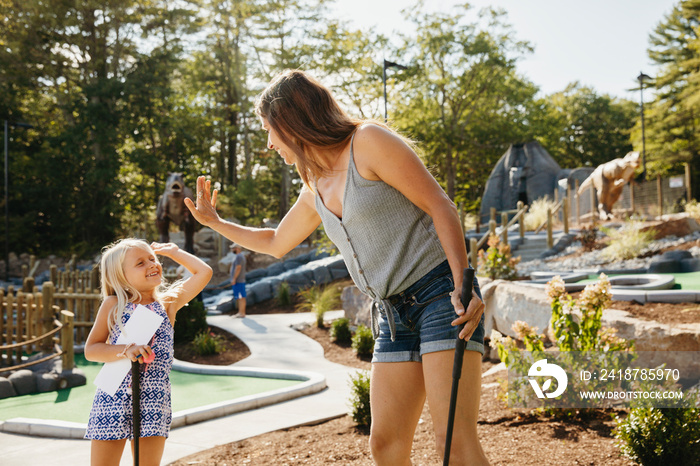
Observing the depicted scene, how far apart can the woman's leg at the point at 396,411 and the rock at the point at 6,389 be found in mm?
6150

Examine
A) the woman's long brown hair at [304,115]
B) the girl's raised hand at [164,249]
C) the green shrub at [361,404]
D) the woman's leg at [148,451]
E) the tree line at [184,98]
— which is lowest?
the green shrub at [361,404]

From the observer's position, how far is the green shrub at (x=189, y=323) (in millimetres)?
10078

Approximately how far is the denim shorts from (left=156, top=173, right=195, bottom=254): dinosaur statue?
10.7 m

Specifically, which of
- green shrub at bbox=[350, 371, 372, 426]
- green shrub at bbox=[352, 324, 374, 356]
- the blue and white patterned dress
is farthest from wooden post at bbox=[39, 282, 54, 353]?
the blue and white patterned dress

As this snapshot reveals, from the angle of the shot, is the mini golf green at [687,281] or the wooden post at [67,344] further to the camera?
the mini golf green at [687,281]

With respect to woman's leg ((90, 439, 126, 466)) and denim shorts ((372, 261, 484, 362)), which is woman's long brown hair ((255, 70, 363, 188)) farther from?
woman's leg ((90, 439, 126, 466))

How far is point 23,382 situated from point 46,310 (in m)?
1.70

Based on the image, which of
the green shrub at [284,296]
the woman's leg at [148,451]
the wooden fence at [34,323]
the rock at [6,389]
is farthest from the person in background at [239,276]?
the woman's leg at [148,451]

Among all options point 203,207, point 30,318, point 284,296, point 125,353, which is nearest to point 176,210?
point 284,296

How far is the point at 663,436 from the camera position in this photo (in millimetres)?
3076

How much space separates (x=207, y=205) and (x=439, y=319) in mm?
1286

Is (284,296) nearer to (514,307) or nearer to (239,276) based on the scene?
(239,276)

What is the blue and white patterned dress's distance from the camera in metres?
2.55

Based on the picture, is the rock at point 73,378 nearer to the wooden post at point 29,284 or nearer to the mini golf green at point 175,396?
the mini golf green at point 175,396
